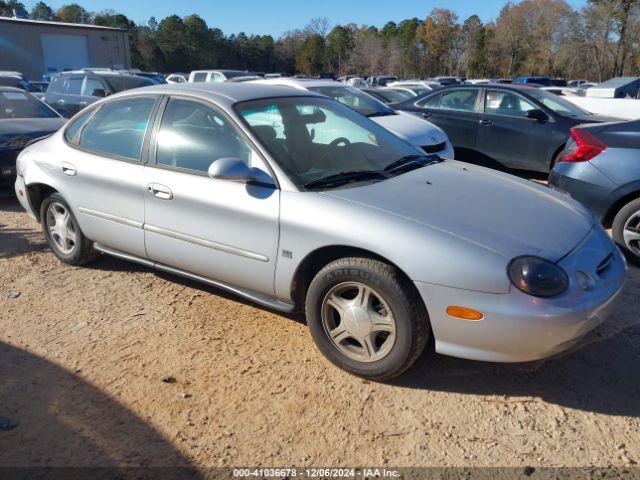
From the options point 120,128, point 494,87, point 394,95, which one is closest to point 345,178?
point 120,128

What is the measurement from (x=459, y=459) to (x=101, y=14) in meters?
83.3

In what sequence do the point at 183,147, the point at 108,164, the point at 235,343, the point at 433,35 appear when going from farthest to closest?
the point at 433,35
the point at 108,164
the point at 183,147
the point at 235,343

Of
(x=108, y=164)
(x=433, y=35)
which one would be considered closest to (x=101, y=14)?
(x=433, y=35)

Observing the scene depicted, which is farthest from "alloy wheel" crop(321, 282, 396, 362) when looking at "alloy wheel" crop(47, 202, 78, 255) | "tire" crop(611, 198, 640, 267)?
"tire" crop(611, 198, 640, 267)

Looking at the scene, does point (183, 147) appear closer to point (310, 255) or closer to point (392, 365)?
point (310, 255)

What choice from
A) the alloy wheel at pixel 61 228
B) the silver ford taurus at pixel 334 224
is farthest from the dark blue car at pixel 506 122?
the alloy wheel at pixel 61 228

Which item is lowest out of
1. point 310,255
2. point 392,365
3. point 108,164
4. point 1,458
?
point 1,458

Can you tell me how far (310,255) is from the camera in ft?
10.0

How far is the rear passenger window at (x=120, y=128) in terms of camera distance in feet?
12.9

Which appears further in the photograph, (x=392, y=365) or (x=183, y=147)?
(x=183, y=147)

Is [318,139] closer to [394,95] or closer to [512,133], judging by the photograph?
[512,133]

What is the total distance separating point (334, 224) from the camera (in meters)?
2.93

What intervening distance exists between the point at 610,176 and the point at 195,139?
3.59 metres

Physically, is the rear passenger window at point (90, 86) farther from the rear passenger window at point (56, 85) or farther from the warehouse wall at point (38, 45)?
the warehouse wall at point (38, 45)
